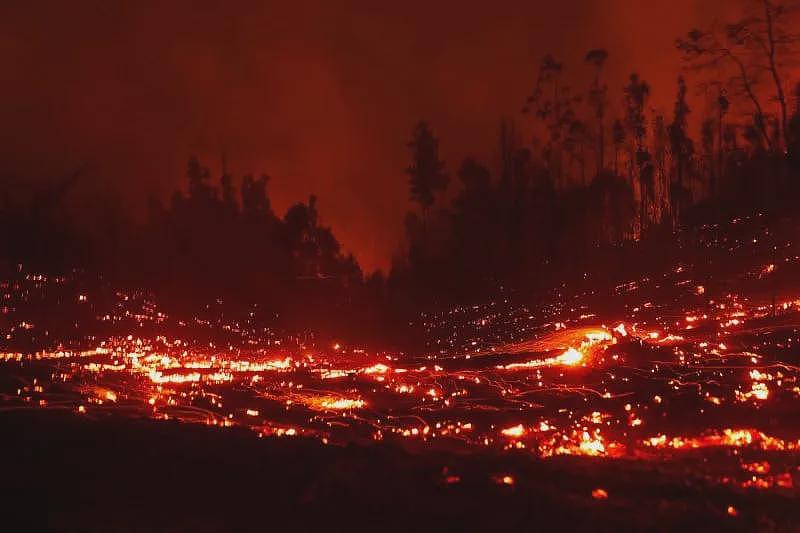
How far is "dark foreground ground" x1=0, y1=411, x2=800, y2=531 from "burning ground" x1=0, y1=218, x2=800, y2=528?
6 centimetres

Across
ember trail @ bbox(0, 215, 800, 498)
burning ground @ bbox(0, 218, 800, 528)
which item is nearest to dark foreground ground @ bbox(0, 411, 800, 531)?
burning ground @ bbox(0, 218, 800, 528)

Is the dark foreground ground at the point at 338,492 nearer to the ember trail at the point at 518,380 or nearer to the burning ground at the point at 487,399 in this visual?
the burning ground at the point at 487,399

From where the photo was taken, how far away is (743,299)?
96.4 feet

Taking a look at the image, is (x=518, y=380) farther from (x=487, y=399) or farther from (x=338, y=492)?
(x=338, y=492)

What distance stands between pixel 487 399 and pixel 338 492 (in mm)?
10242

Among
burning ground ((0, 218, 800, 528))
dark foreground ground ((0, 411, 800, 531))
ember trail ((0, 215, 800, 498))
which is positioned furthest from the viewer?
ember trail ((0, 215, 800, 498))

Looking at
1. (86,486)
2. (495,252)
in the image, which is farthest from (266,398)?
→ (495,252)

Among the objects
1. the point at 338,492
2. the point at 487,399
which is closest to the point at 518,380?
the point at 487,399

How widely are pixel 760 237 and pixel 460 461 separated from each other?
30.2m

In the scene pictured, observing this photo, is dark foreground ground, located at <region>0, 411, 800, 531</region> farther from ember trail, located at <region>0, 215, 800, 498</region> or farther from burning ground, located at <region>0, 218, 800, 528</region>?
ember trail, located at <region>0, 215, 800, 498</region>

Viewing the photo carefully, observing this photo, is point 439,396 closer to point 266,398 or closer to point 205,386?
point 266,398

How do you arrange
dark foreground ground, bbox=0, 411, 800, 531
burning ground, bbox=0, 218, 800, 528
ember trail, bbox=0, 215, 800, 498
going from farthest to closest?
ember trail, bbox=0, 215, 800, 498 < burning ground, bbox=0, 218, 800, 528 < dark foreground ground, bbox=0, 411, 800, 531

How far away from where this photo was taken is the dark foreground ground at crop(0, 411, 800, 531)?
9453mm

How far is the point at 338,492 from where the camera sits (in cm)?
1073
